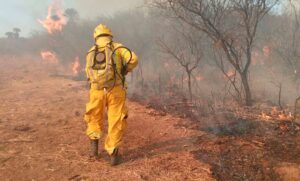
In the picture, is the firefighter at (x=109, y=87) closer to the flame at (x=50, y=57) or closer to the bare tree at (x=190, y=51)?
the bare tree at (x=190, y=51)

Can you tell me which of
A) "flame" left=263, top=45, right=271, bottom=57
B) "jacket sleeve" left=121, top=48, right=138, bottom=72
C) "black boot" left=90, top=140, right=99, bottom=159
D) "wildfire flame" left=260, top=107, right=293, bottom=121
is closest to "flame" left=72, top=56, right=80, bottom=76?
"flame" left=263, top=45, right=271, bottom=57

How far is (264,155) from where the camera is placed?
4793 millimetres

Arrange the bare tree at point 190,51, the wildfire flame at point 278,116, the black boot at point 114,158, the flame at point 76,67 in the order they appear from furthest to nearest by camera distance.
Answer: the flame at point 76,67
the bare tree at point 190,51
the wildfire flame at point 278,116
the black boot at point 114,158

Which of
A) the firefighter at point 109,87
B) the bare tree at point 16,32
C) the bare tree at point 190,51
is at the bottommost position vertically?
the firefighter at point 109,87

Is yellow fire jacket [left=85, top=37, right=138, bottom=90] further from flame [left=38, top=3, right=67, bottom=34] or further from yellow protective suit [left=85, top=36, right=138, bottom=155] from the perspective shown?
flame [left=38, top=3, right=67, bottom=34]

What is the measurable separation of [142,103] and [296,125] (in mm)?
4003

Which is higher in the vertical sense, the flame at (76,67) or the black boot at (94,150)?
the flame at (76,67)

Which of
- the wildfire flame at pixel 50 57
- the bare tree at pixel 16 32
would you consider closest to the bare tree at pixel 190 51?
the wildfire flame at pixel 50 57

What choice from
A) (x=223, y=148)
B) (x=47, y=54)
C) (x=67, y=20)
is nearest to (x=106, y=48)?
(x=223, y=148)

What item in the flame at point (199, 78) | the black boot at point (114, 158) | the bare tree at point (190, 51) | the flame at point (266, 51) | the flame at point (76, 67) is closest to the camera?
the black boot at point (114, 158)

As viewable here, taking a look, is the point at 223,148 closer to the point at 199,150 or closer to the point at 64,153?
the point at 199,150

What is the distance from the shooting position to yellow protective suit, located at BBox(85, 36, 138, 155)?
477cm

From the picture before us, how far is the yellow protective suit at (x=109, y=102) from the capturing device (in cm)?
477

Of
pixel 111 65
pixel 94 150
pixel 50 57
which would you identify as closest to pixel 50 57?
pixel 50 57
